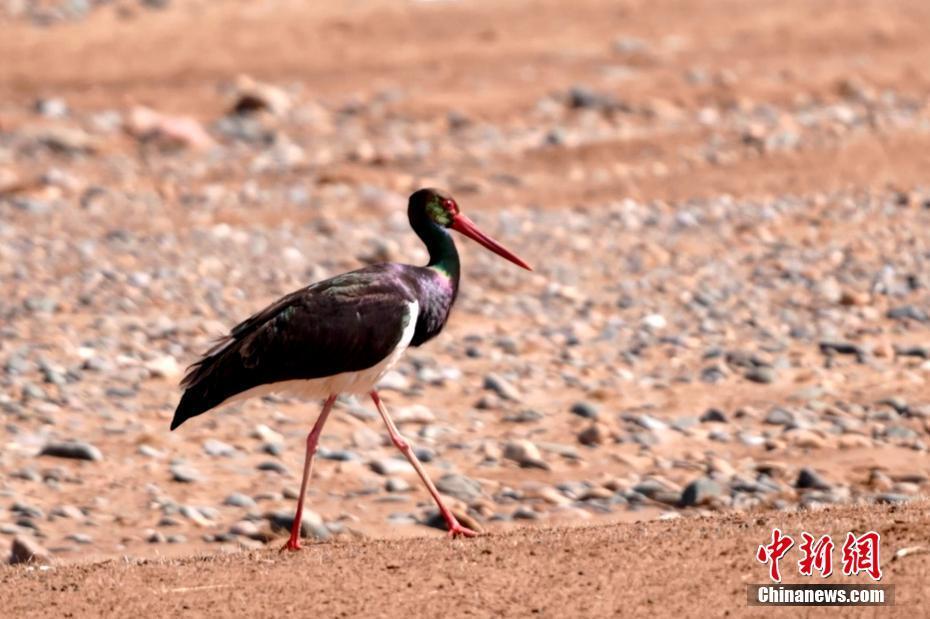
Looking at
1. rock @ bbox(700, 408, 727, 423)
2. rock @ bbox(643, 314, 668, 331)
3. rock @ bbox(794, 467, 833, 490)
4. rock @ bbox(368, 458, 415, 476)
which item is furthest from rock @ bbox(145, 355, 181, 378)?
rock @ bbox(794, 467, 833, 490)

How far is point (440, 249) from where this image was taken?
838 cm

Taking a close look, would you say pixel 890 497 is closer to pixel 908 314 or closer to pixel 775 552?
pixel 775 552

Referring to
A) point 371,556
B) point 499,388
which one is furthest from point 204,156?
point 371,556

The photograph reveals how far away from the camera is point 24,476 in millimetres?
10016

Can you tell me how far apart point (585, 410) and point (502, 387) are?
0.70 m

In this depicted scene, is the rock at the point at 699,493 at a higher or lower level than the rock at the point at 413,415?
lower

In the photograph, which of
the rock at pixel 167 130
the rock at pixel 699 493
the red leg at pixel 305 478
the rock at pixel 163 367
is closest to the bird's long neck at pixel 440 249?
the red leg at pixel 305 478

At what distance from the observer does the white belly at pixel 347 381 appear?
7.93m

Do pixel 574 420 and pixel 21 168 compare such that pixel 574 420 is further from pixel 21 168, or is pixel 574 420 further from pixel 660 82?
pixel 660 82

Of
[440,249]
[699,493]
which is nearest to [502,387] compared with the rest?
[699,493]

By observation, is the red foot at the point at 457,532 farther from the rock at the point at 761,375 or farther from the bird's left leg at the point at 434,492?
the rock at the point at 761,375

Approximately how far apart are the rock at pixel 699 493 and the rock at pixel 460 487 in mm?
1095

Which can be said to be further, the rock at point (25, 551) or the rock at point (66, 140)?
the rock at point (66, 140)

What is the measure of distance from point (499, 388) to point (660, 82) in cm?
1126
